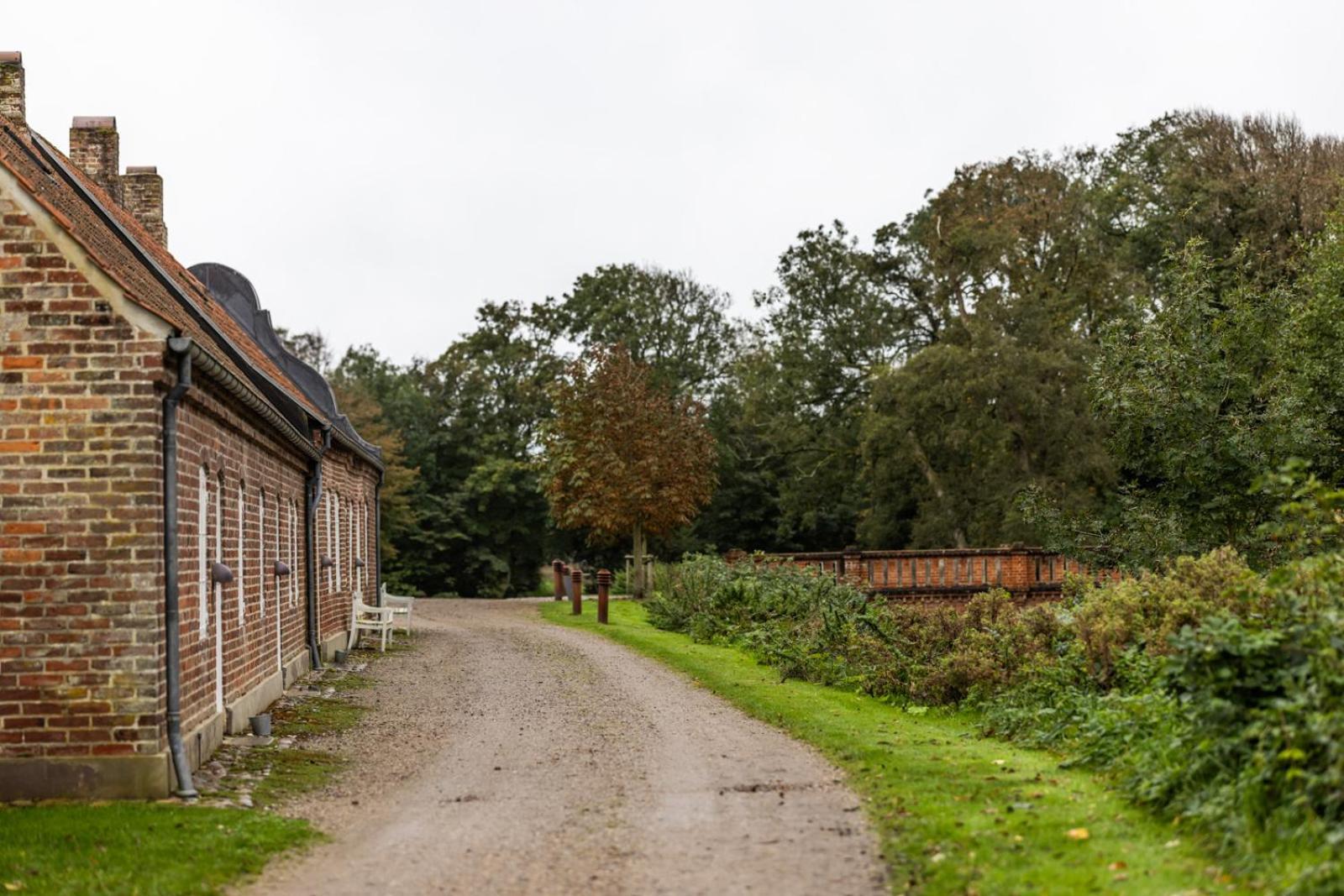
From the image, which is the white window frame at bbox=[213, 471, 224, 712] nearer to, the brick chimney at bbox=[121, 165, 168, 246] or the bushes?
the bushes

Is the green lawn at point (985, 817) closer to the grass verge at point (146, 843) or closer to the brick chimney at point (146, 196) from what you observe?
the grass verge at point (146, 843)

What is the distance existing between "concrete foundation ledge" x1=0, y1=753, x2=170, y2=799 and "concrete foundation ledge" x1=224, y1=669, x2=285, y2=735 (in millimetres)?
2757

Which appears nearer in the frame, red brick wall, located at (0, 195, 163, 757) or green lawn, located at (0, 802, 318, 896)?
green lawn, located at (0, 802, 318, 896)

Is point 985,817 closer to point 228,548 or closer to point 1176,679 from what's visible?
point 1176,679

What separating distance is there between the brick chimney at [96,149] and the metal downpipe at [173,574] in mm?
11795

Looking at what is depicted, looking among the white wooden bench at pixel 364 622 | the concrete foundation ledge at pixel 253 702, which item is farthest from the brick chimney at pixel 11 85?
the white wooden bench at pixel 364 622

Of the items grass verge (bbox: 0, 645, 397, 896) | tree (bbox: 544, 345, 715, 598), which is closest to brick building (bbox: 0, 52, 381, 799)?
grass verge (bbox: 0, 645, 397, 896)

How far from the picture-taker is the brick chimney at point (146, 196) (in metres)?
22.1

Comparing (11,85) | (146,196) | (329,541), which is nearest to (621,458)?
(329,541)

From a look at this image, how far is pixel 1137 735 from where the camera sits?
9688 millimetres

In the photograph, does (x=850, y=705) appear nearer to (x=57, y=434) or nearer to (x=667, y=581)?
(x=57, y=434)

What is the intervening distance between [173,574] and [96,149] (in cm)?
1283

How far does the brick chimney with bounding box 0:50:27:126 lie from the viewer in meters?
15.9

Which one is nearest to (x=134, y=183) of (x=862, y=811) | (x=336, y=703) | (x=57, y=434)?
(x=336, y=703)
